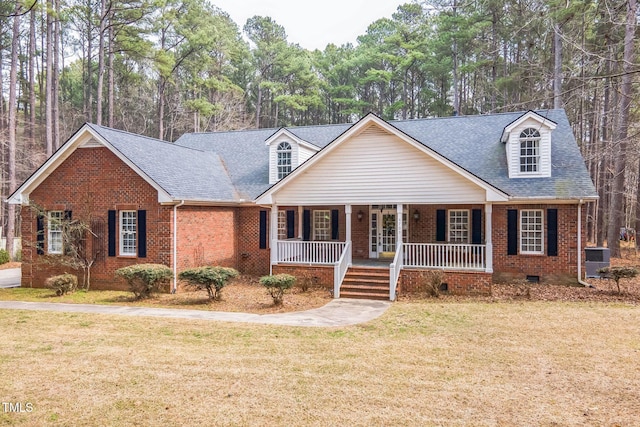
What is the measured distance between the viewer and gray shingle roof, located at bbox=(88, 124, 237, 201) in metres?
14.5

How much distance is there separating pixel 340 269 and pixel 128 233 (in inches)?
303

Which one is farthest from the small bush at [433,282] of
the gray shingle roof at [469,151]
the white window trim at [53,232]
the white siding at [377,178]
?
the white window trim at [53,232]

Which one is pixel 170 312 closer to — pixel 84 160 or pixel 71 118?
pixel 84 160

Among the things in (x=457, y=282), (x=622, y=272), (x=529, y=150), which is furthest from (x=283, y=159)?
(x=622, y=272)

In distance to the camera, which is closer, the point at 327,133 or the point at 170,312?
the point at 170,312

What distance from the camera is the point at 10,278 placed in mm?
17828

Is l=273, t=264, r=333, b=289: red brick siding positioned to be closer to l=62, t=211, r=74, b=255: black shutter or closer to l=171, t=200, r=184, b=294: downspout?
l=171, t=200, r=184, b=294: downspout

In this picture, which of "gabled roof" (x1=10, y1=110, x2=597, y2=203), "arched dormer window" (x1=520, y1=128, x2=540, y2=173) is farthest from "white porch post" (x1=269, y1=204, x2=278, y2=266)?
"arched dormer window" (x1=520, y1=128, x2=540, y2=173)

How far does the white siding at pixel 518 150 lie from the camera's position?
1527cm

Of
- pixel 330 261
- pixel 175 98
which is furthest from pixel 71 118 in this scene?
pixel 330 261

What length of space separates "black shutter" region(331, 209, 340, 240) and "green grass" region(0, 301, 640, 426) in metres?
7.87

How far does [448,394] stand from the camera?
591 centimetres

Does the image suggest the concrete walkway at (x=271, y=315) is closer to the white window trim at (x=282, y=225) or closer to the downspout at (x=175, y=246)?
the downspout at (x=175, y=246)

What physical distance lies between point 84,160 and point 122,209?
2.43m
